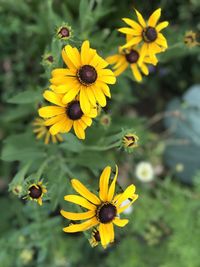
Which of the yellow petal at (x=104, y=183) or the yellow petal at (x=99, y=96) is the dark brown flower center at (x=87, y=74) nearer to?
the yellow petal at (x=99, y=96)

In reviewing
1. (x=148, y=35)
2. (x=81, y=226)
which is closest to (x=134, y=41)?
(x=148, y=35)

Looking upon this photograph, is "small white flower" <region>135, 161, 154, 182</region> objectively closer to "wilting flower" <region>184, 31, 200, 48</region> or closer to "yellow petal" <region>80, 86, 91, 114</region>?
"wilting flower" <region>184, 31, 200, 48</region>

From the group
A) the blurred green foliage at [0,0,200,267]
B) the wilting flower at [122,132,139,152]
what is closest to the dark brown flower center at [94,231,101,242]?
the wilting flower at [122,132,139,152]

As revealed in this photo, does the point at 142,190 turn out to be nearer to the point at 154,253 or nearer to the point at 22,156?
the point at 154,253

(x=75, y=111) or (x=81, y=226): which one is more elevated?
(x=75, y=111)

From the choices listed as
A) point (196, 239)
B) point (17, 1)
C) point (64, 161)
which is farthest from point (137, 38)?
point (196, 239)

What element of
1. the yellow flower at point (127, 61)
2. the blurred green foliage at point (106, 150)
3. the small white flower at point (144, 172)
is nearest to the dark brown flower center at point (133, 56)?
the yellow flower at point (127, 61)

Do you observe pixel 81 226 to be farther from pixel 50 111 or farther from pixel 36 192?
pixel 50 111
